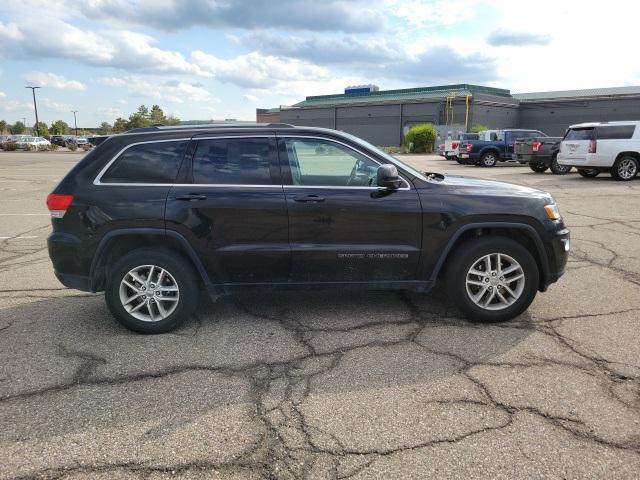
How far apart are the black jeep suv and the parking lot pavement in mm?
416

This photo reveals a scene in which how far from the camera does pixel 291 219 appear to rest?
13.8ft

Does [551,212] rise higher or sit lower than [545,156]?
lower

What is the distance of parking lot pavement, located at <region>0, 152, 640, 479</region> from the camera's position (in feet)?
8.58

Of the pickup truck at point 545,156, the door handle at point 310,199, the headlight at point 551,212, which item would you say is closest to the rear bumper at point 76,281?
the door handle at point 310,199

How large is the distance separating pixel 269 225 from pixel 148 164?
3.82 ft

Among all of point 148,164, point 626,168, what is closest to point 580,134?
point 626,168

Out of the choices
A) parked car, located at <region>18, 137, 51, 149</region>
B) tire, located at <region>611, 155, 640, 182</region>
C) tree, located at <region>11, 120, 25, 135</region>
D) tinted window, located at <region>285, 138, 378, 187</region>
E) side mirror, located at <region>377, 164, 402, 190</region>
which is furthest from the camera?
tree, located at <region>11, 120, 25, 135</region>

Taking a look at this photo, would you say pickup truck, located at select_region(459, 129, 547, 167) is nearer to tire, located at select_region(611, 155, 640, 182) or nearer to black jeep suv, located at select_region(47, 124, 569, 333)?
tire, located at select_region(611, 155, 640, 182)

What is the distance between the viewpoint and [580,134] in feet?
52.3

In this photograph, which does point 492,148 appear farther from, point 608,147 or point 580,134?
point 608,147

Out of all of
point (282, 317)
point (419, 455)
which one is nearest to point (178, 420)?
point (419, 455)

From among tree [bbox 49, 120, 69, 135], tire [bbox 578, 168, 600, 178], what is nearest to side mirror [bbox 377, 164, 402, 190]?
tire [bbox 578, 168, 600, 178]

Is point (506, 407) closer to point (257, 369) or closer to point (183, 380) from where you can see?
point (257, 369)

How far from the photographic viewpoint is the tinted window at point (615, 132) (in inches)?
604
